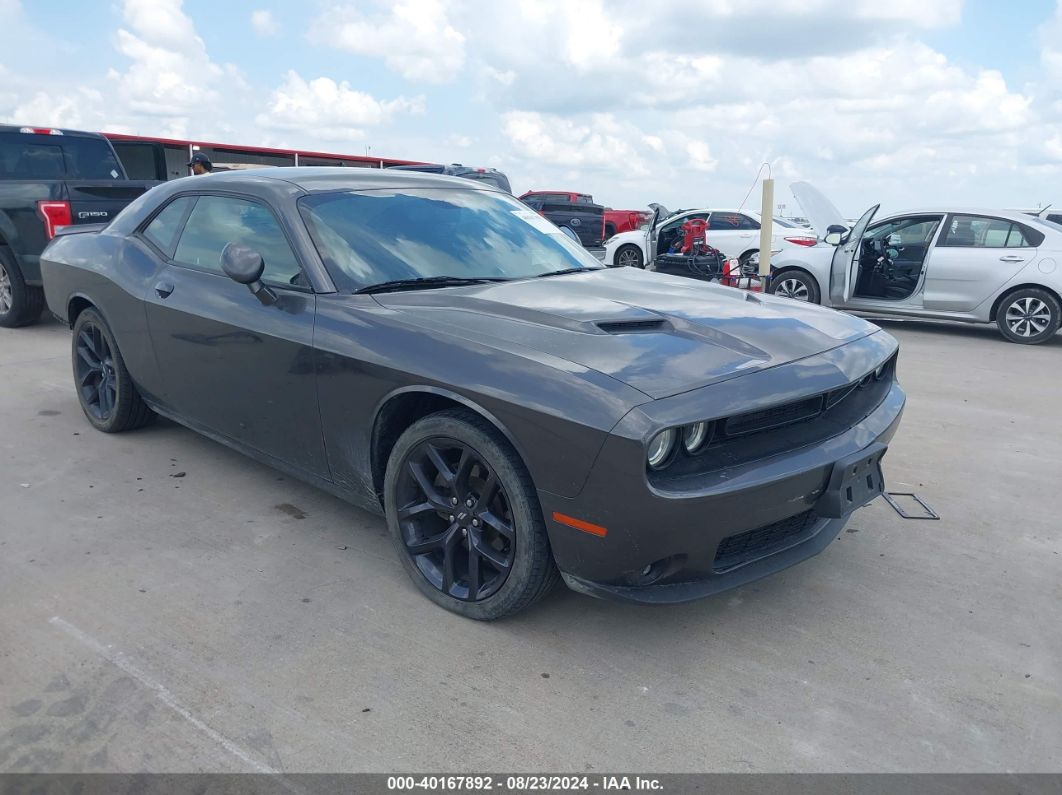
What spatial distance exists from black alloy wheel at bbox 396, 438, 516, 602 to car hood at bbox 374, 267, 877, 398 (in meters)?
0.46

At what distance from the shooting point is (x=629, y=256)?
15.9 m

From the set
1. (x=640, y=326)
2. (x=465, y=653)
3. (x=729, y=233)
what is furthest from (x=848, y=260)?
(x=465, y=653)

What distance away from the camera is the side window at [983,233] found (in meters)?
9.03

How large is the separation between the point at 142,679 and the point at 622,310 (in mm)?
2063

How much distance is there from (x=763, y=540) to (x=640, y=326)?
2.82 feet

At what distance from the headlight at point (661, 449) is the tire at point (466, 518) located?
0.42 m

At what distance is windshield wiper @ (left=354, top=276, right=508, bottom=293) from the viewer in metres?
3.27

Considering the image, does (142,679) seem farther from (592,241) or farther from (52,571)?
(592,241)

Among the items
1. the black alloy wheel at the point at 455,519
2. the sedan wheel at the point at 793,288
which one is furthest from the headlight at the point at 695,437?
the sedan wheel at the point at 793,288

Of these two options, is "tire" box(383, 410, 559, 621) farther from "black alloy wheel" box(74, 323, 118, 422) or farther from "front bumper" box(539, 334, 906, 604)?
"black alloy wheel" box(74, 323, 118, 422)

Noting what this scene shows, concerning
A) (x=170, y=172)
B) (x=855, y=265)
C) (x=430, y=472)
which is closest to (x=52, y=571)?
(x=430, y=472)

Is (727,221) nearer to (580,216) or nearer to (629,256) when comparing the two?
(629,256)

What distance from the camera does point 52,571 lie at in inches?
127

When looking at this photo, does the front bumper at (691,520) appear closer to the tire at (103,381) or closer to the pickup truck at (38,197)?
the tire at (103,381)
